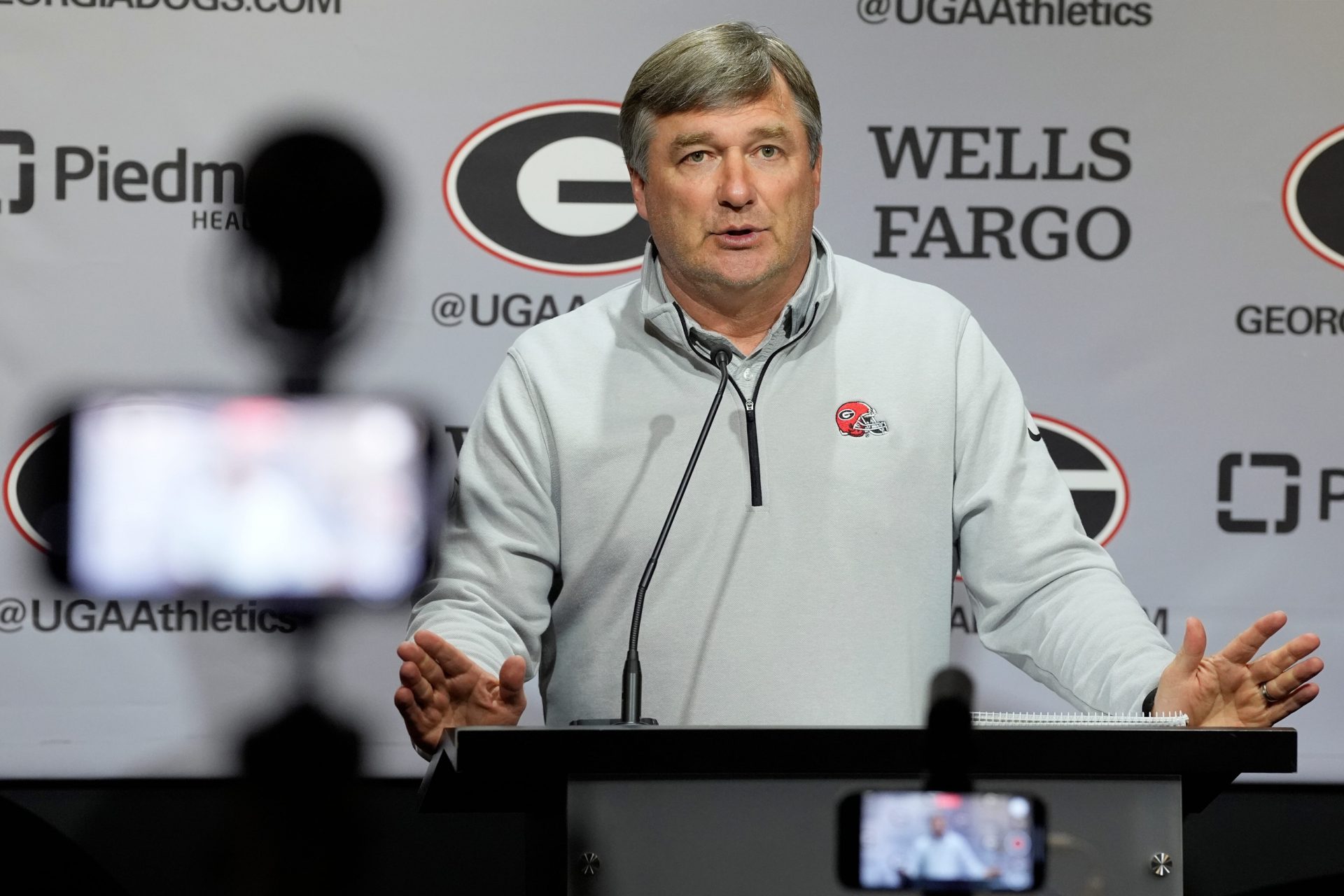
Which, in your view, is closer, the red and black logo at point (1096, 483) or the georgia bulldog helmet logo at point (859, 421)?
the georgia bulldog helmet logo at point (859, 421)

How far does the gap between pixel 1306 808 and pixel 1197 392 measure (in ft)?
2.99

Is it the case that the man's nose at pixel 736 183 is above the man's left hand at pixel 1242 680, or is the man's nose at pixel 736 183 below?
above

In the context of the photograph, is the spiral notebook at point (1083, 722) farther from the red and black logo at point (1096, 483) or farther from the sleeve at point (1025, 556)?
the red and black logo at point (1096, 483)

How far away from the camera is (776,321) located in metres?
2.30

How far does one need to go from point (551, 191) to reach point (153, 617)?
121 centimetres

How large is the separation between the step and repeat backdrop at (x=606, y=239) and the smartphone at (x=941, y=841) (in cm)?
203

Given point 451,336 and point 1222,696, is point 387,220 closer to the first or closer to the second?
point 451,336

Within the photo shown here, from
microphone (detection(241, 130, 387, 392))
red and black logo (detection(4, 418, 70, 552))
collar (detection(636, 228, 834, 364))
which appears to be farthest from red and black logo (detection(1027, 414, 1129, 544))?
red and black logo (detection(4, 418, 70, 552))

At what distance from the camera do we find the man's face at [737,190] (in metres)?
2.21

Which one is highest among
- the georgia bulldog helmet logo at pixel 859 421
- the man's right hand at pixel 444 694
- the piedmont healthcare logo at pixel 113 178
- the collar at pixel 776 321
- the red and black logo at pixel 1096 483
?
the piedmont healthcare logo at pixel 113 178

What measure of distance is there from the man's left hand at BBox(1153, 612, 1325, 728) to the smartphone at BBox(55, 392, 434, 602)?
70.6 inches

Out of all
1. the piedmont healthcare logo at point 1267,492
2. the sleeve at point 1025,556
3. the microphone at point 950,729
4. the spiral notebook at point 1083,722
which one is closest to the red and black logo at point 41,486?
the sleeve at point 1025,556

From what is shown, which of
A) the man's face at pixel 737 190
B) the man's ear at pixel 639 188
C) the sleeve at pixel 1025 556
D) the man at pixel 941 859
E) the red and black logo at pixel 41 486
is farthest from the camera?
the red and black logo at pixel 41 486

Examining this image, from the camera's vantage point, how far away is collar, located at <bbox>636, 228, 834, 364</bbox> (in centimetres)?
224
